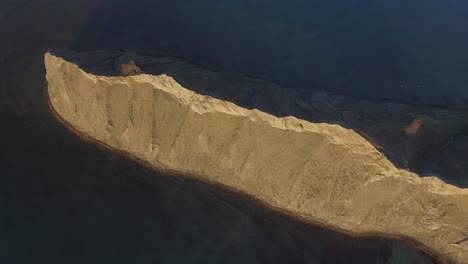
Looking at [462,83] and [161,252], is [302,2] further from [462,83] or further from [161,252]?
[161,252]

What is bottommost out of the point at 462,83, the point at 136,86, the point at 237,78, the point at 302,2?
the point at 136,86

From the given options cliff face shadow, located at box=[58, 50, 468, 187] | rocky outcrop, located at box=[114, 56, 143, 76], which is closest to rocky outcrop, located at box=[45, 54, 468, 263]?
rocky outcrop, located at box=[114, 56, 143, 76]

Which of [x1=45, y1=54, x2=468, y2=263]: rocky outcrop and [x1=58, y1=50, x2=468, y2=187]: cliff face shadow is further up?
[x1=58, y1=50, x2=468, y2=187]: cliff face shadow

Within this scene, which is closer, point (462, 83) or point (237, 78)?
point (237, 78)

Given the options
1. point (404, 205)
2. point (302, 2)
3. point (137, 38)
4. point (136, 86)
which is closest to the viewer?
point (404, 205)

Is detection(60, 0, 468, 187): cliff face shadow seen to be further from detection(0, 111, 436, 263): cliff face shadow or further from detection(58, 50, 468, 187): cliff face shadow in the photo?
detection(0, 111, 436, 263): cliff face shadow

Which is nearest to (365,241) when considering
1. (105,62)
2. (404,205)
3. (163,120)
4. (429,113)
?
(404,205)
